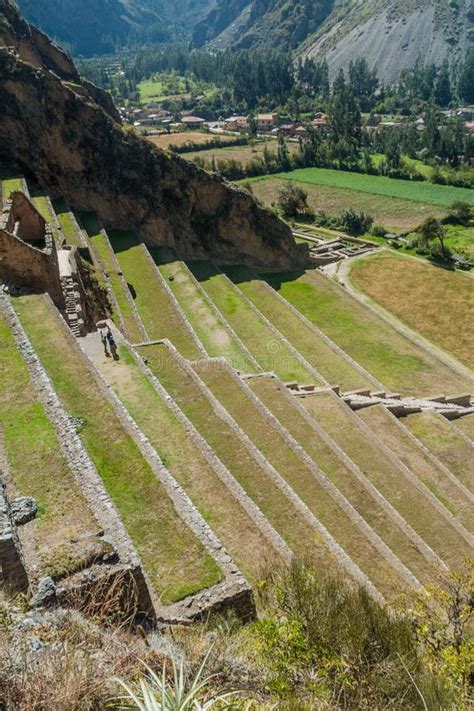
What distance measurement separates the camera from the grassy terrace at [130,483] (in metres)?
13.8

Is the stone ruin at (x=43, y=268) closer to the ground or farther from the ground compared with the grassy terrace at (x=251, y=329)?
farther from the ground

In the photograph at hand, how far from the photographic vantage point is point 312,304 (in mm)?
50469

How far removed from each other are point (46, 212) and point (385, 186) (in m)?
83.8

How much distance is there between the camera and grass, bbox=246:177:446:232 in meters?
86.2

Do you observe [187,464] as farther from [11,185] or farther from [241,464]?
[11,185]

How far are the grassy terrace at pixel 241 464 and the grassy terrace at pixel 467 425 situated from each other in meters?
17.3

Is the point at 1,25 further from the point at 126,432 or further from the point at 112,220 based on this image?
the point at 126,432

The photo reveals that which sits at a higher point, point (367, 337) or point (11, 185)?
→ point (11, 185)

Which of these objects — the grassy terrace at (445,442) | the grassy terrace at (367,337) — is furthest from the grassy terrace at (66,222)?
the grassy terrace at (445,442)

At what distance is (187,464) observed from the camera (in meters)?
18.9

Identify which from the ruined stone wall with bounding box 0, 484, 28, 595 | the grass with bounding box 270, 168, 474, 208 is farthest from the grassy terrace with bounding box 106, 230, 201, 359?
the grass with bounding box 270, 168, 474, 208

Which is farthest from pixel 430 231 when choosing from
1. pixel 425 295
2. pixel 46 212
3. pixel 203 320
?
pixel 46 212

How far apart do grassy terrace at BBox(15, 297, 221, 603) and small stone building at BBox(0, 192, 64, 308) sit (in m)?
4.09

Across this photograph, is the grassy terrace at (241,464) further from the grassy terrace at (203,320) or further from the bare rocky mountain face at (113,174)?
the bare rocky mountain face at (113,174)
